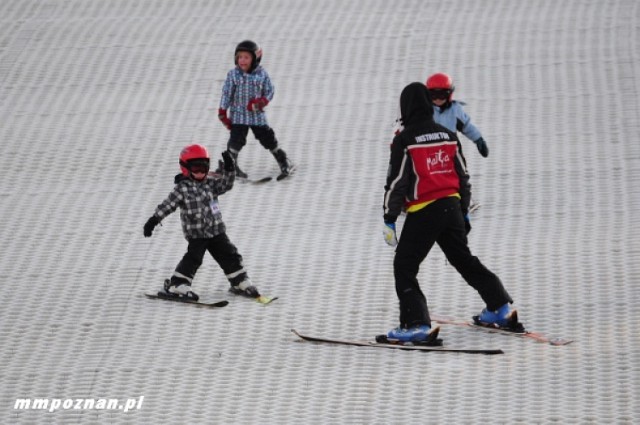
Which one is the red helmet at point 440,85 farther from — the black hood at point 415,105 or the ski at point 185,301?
the ski at point 185,301

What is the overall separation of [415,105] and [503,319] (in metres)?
1.37

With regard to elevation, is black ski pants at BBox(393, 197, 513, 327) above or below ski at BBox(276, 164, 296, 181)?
below

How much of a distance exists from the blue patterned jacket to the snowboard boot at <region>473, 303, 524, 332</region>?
339 cm

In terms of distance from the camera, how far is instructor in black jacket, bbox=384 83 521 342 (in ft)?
22.5

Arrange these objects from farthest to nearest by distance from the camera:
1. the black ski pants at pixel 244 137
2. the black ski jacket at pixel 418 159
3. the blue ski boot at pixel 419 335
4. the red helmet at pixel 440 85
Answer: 1. the black ski pants at pixel 244 137
2. the red helmet at pixel 440 85
3. the blue ski boot at pixel 419 335
4. the black ski jacket at pixel 418 159

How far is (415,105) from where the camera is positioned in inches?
272

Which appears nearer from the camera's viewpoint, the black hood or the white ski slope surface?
the white ski slope surface

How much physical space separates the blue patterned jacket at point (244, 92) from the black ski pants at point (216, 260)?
2.19 meters

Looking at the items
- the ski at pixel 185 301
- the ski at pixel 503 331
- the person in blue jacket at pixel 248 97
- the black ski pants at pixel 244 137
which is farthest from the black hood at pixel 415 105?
the black ski pants at pixel 244 137

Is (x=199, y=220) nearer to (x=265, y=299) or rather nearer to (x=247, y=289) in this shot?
(x=247, y=289)

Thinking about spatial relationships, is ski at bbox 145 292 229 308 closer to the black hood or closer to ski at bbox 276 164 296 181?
the black hood

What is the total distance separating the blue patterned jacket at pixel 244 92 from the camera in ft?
32.4

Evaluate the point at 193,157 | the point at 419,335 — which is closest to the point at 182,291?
the point at 193,157

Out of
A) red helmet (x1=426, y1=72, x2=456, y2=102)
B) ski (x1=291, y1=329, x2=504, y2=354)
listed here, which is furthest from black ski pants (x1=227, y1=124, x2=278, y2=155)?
ski (x1=291, y1=329, x2=504, y2=354)
